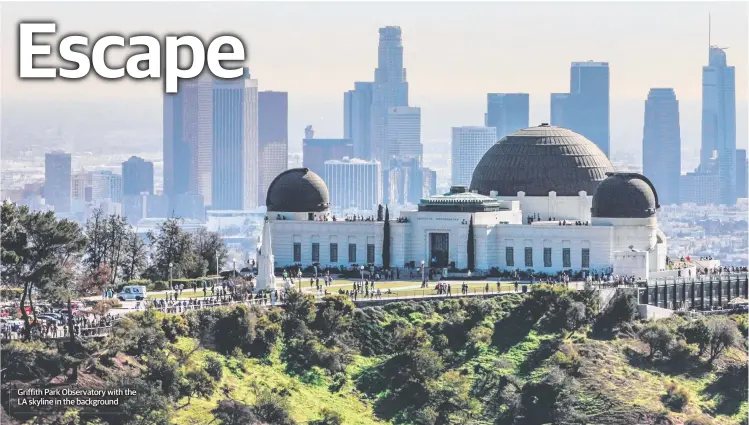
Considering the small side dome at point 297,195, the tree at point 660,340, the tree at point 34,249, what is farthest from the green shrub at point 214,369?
the small side dome at point 297,195

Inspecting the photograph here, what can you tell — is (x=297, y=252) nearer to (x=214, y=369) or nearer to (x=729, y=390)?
(x=729, y=390)

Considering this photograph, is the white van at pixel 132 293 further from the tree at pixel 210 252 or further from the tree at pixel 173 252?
the tree at pixel 210 252

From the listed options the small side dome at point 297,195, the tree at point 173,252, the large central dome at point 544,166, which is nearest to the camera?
the tree at point 173,252

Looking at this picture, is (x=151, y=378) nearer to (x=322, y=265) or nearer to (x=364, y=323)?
(x=364, y=323)

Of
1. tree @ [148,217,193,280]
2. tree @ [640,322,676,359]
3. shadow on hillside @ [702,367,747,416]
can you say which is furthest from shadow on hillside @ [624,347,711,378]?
tree @ [148,217,193,280]

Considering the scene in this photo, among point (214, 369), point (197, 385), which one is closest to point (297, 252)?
point (214, 369)
